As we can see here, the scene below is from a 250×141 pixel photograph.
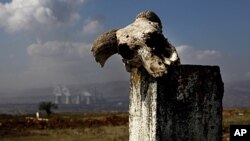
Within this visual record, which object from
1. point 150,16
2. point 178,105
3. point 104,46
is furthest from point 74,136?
point 178,105

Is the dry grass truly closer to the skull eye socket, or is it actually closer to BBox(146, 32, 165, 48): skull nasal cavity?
the skull eye socket

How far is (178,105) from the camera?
702 centimetres

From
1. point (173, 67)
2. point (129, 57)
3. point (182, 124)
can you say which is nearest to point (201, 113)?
point (182, 124)

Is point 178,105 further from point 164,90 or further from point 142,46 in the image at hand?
point 142,46

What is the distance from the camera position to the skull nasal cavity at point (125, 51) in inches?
287

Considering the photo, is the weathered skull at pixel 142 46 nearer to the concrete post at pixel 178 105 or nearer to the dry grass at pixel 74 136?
the concrete post at pixel 178 105

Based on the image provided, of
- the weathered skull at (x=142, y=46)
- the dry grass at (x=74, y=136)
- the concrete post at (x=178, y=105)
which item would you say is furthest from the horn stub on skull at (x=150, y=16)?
the dry grass at (x=74, y=136)

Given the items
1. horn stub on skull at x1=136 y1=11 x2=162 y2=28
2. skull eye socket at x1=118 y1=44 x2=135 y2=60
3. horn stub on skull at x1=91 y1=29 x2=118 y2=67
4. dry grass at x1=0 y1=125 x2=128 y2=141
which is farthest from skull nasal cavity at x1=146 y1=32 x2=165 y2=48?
dry grass at x1=0 y1=125 x2=128 y2=141

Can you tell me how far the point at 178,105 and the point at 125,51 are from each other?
1.10m

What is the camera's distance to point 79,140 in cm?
3375

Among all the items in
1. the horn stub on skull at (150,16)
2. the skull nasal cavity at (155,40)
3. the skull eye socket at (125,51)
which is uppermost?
the horn stub on skull at (150,16)

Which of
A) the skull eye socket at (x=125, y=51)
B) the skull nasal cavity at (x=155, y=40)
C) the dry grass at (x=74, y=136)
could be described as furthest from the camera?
the dry grass at (x=74, y=136)

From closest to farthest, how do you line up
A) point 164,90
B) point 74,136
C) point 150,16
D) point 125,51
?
1. point 164,90
2. point 125,51
3. point 150,16
4. point 74,136

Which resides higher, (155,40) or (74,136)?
(155,40)
